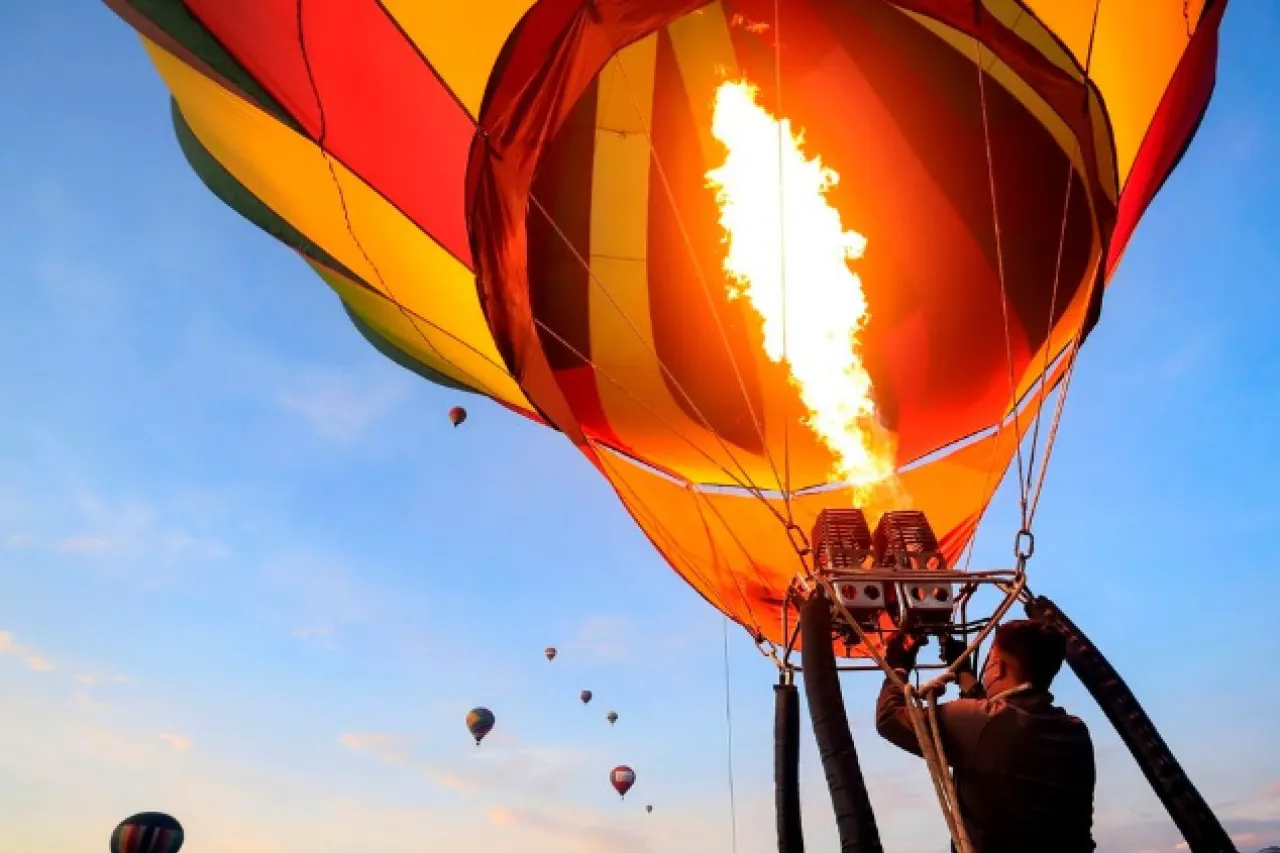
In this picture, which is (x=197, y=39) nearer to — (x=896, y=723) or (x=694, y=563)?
(x=694, y=563)

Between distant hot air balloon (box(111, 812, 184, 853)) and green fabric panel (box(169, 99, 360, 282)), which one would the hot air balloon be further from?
distant hot air balloon (box(111, 812, 184, 853))

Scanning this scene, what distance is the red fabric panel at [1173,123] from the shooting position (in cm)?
336

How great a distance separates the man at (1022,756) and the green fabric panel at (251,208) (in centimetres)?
412

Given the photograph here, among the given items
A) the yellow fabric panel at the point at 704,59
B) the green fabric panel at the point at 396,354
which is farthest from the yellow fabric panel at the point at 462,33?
the green fabric panel at the point at 396,354

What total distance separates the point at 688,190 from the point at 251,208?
2.38 m

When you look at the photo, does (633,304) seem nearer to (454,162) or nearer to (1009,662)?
(454,162)

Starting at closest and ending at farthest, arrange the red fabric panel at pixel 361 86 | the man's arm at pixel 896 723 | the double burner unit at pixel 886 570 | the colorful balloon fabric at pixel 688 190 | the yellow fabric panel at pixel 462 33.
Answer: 1. the man's arm at pixel 896 723
2. the double burner unit at pixel 886 570
3. the yellow fabric panel at pixel 462 33
4. the colorful balloon fabric at pixel 688 190
5. the red fabric panel at pixel 361 86

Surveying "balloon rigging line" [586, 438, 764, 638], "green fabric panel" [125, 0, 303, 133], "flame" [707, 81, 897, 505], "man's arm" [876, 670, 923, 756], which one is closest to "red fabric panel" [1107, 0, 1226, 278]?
"flame" [707, 81, 897, 505]

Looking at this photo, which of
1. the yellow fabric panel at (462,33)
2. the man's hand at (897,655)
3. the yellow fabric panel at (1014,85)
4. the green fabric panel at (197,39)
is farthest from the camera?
the yellow fabric panel at (1014,85)

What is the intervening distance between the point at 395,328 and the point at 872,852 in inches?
172

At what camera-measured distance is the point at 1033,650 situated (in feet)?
5.47

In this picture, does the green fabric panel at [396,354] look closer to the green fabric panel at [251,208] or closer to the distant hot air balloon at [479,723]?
the green fabric panel at [251,208]

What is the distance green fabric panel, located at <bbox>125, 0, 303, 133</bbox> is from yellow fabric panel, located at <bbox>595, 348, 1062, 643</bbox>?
2.54 metres

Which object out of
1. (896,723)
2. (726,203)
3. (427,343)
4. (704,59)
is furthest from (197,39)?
(896,723)
